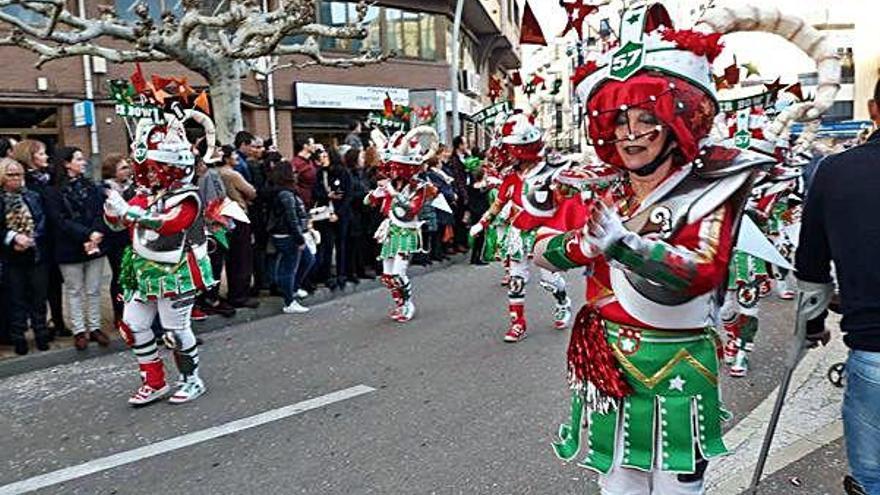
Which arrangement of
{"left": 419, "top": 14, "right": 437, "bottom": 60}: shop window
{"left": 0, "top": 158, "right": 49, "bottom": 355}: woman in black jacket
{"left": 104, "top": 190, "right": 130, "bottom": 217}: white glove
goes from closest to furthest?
{"left": 104, "top": 190, "right": 130, "bottom": 217}: white glove, {"left": 0, "top": 158, "right": 49, "bottom": 355}: woman in black jacket, {"left": 419, "top": 14, "right": 437, "bottom": 60}: shop window

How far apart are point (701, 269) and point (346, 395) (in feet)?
11.9

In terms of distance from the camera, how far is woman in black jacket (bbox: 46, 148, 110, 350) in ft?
21.6

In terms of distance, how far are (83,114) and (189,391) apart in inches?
467

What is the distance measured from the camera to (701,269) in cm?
223

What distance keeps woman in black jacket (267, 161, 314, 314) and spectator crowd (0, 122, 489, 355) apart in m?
0.01

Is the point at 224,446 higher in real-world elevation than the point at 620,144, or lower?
lower

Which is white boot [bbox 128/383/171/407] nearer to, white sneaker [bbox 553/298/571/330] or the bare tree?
white sneaker [bbox 553/298/571/330]

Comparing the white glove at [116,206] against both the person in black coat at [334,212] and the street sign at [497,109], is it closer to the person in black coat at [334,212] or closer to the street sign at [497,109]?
the street sign at [497,109]

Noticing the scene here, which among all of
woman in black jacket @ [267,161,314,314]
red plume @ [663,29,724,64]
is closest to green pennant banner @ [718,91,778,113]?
red plume @ [663,29,724,64]

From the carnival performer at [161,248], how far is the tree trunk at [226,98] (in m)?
6.84

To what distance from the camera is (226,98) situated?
474 inches

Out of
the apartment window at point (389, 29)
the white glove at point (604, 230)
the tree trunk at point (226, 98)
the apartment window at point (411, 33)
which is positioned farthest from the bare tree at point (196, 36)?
the apartment window at point (411, 33)

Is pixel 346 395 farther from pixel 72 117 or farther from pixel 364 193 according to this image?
pixel 72 117

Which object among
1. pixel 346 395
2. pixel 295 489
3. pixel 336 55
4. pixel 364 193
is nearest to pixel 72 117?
pixel 336 55
